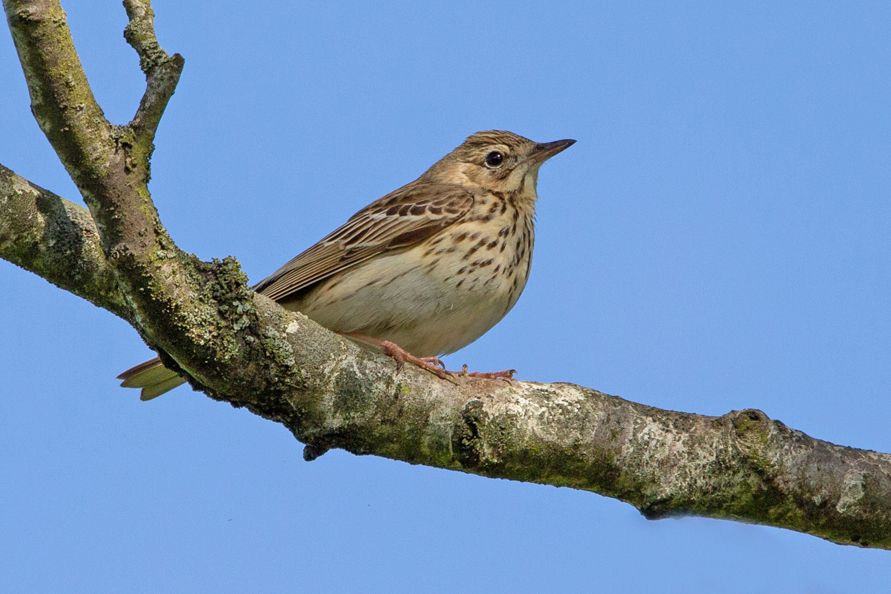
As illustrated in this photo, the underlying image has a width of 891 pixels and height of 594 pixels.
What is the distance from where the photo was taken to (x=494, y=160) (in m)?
8.54

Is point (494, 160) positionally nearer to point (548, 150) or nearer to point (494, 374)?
point (548, 150)

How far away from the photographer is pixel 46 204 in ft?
15.5

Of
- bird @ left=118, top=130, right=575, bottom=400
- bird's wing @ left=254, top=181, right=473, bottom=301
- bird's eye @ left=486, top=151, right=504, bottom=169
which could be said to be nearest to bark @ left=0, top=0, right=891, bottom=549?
bird @ left=118, top=130, right=575, bottom=400

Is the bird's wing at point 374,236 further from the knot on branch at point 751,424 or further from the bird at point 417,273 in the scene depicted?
the knot on branch at point 751,424

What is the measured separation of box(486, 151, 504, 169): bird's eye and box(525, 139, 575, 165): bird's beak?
9.8 inches

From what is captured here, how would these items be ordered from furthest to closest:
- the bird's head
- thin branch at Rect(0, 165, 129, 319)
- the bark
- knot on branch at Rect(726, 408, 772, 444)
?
the bird's head < knot on branch at Rect(726, 408, 772, 444) < thin branch at Rect(0, 165, 129, 319) < the bark

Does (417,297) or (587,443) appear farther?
(417,297)

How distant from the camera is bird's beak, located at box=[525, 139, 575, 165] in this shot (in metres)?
8.35

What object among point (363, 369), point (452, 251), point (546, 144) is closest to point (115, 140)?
point (363, 369)

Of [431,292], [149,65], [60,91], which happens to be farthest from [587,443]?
[60,91]

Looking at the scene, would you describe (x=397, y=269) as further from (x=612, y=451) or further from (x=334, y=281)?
(x=612, y=451)

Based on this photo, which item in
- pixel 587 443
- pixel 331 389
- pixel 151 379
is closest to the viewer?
pixel 331 389

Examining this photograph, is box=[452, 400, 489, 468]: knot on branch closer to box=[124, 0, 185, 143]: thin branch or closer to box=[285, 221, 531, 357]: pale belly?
box=[285, 221, 531, 357]: pale belly

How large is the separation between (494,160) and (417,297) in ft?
7.88
